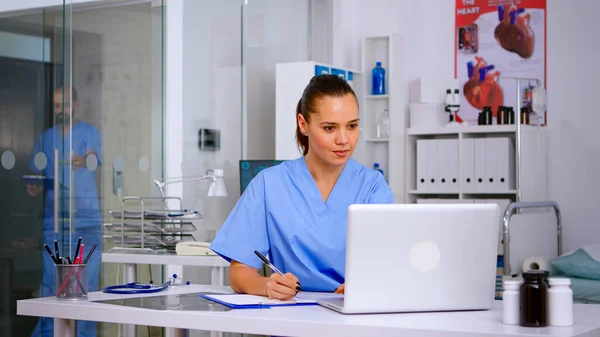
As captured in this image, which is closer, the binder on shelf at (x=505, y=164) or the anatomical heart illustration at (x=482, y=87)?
the binder on shelf at (x=505, y=164)

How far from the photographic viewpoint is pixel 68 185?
370 centimetres

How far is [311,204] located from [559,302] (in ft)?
2.82

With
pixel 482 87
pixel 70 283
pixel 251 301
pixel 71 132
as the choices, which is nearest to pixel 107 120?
pixel 71 132

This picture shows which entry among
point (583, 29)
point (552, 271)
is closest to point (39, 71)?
point (552, 271)

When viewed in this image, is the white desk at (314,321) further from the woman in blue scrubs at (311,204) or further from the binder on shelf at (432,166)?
the binder on shelf at (432,166)

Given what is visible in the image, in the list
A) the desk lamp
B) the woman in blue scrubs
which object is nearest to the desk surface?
the desk lamp

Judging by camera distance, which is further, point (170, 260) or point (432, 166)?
point (432, 166)

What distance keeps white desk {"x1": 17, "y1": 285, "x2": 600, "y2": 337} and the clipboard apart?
46mm

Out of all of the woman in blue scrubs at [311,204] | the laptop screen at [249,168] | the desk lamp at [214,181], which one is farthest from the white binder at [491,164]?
the woman in blue scrubs at [311,204]

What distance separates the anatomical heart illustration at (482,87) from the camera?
558 cm

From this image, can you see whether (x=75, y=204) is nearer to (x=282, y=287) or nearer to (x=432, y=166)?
(x=282, y=287)

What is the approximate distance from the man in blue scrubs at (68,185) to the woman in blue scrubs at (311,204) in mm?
1436

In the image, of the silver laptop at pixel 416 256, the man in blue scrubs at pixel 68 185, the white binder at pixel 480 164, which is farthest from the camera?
the white binder at pixel 480 164

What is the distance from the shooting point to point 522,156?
5039 mm
